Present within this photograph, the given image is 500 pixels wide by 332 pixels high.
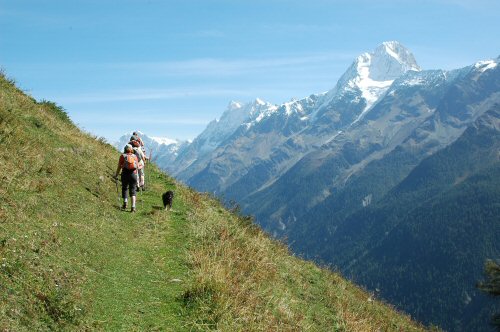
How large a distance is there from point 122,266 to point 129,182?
6.98m

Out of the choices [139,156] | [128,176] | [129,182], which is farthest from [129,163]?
[139,156]

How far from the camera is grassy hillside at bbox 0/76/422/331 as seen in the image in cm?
968

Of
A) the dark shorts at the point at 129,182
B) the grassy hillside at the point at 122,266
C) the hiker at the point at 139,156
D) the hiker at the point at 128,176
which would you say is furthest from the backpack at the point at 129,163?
the hiker at the point at 139,156

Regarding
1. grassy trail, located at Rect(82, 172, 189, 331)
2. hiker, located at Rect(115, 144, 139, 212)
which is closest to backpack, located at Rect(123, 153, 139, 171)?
hiker, located at Rect(115, 144, 139, 212)

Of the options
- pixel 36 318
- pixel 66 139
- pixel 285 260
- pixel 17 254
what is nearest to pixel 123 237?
pixel 17 254

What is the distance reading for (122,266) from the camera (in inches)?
492

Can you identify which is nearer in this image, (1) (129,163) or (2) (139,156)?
(1) (129,163)

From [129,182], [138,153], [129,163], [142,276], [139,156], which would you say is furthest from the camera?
[139,156]

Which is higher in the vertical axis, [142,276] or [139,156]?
[139,156]

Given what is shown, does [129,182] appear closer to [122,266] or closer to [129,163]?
[129,163]

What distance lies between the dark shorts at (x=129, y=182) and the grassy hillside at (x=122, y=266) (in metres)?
0.78

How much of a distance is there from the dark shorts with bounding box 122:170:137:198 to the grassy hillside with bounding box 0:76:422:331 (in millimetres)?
780

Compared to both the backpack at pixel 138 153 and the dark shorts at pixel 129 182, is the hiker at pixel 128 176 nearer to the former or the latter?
the dark shorts at pixel 129 182

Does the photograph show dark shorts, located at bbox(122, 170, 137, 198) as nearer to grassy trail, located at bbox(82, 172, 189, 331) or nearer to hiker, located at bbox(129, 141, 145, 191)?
grassy trail, located at bbox(82, 172, 189, 331)
